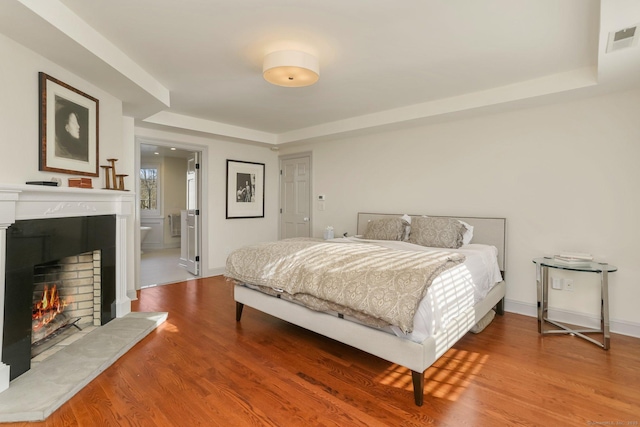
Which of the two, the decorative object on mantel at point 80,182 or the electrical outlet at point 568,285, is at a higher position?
the decorative object on mantel at point 80,182

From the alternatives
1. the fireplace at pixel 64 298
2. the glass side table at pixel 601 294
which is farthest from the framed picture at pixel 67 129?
the glass side table at pixel 601 294

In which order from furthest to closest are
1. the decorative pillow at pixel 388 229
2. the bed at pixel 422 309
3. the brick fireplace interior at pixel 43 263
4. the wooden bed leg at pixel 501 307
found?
the decorative pillow at pixel 388 229, the wooden bed leg at pixel 501 307, the brick fireplace interior at pixel 43 263, the bed at pixel 422 309

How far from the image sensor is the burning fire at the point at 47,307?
8.22 ft

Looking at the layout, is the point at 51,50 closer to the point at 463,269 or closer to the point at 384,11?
the point at 384,11

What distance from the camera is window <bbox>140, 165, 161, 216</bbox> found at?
321 inches

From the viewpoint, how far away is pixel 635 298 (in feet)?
9.72

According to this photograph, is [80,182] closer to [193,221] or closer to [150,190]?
[193,221]

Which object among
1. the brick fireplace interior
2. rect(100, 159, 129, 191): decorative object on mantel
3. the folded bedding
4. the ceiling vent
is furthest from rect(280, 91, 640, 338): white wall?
the brick fireplace interior

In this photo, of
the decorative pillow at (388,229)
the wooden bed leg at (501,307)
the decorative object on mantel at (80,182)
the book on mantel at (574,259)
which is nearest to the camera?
the decorative object on mantel at (80,182)

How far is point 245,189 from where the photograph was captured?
225 inches

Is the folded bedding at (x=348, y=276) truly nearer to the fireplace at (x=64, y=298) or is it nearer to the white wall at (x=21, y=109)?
the fireplace at (x=64, y=298)

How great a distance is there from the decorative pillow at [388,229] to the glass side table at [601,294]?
1.40m

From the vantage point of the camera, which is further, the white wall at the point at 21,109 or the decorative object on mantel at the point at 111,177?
the decorative object on mantel at the point at 111,177

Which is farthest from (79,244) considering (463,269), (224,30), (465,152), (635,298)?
(635,298)
